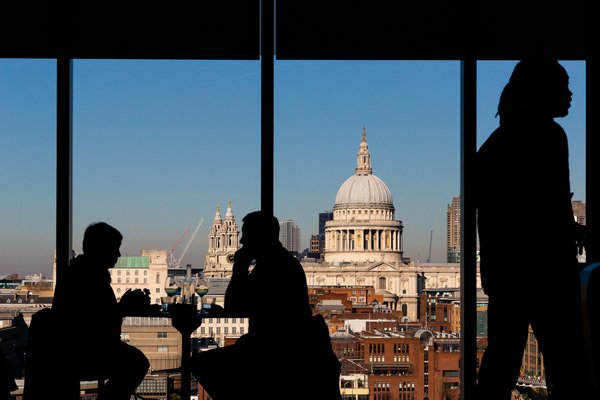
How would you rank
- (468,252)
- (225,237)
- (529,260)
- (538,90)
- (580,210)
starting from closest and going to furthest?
1. (529,260)
2. (538,90)
3. (468,252)
4. (580,210)
5. (225,237)

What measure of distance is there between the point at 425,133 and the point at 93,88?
1706 mm

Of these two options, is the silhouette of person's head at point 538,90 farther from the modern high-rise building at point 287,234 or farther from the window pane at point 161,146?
the window pane at point 161,146

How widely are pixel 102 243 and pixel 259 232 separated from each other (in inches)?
19.3

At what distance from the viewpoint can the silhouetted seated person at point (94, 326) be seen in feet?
7.64

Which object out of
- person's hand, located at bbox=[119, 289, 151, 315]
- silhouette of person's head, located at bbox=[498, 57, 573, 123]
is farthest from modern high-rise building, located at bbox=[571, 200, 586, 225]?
person's hand, located at bbox=[119, 289, 151, 315]

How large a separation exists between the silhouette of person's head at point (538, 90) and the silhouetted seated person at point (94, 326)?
1.28 metres

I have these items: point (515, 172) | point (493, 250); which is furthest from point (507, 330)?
point (515, 172)

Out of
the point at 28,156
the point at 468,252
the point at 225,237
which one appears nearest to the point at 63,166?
the point at 28,156

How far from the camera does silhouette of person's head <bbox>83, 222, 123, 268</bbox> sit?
2.46 metres

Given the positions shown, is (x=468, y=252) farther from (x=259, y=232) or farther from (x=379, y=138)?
(x=379, y=138)

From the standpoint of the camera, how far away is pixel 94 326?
2.40 m

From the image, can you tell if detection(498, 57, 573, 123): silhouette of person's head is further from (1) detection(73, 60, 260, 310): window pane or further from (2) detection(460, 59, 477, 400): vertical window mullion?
(1) detection(73, 60, 260, 310): window pane

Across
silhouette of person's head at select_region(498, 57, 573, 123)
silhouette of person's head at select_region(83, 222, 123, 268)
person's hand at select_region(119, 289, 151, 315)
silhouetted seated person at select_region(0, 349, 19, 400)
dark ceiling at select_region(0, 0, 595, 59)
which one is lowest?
silhouetted seated person at select_region(0, 349, 19, 400)

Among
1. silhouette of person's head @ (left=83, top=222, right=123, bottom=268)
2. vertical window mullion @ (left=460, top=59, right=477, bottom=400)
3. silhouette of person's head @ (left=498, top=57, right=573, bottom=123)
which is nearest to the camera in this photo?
silhouette of person's head @ (left=498, top=57, right=573, bottom=123)
